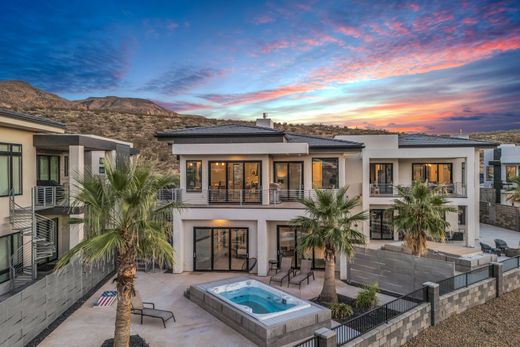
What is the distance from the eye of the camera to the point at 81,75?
3922 cm

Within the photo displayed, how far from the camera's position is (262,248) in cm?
1642

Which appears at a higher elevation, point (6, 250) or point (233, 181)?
point (233, 181)

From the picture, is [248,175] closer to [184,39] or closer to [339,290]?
[339,290]

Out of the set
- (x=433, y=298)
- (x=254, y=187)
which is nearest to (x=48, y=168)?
(x=254, y=187)

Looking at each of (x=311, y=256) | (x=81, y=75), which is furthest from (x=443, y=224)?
(x=81, y=75)

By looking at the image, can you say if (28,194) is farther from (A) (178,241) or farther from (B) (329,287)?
(B) (329,287)

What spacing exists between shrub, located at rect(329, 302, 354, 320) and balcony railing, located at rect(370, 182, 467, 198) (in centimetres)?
1118

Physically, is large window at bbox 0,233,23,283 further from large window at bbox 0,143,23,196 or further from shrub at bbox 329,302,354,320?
shrub at bbox 329,302,354,320

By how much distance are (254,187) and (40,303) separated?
1063 centimetres

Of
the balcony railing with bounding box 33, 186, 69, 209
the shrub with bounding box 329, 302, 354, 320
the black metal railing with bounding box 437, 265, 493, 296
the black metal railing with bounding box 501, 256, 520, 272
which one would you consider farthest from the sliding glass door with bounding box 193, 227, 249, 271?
the black metal railing with bounding box 501, 256, 520, 272

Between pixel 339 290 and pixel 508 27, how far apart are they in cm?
1826

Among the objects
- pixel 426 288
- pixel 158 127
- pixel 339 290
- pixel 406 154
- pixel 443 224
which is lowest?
pixel 339 290

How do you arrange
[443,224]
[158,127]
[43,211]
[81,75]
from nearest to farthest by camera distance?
1. [443,224]
2. [43,211]
3. [81,75]
4. [158,127]

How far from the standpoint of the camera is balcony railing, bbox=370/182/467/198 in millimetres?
21203
